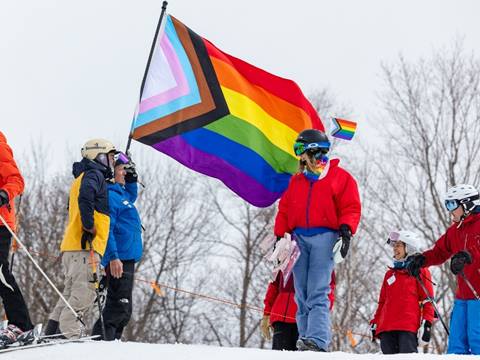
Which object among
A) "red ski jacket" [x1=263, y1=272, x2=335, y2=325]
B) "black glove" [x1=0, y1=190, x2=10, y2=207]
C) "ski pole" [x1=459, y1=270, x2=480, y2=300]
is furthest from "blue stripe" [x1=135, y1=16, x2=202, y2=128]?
"ski pole" [x1=459, y1=270, x2=480, y2=300]

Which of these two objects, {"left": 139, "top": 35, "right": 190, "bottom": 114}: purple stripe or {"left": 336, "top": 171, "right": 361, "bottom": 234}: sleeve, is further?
{"left": 139, "top": 35, "right": 190, "bottom": 114}: purple stripe

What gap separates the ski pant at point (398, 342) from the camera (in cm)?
1023

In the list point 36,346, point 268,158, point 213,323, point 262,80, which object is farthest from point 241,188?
point 213,323

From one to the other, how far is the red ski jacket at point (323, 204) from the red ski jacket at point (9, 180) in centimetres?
238

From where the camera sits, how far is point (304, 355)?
643cm

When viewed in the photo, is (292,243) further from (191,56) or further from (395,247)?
(191,56)

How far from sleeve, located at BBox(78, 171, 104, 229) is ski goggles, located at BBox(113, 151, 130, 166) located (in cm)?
72

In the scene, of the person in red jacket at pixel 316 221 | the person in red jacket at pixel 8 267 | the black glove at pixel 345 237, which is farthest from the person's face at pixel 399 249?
the person in red jacket at pixel 8 267

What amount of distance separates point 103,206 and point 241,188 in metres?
2.26

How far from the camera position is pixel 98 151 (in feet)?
32.3

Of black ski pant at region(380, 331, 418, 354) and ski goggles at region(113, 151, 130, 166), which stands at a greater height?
ski goggles at region(113, 151, 130, 166)

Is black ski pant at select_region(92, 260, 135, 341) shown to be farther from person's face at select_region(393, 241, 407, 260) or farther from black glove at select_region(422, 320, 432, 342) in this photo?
black glove at select_region(422, 320, 432, 342)

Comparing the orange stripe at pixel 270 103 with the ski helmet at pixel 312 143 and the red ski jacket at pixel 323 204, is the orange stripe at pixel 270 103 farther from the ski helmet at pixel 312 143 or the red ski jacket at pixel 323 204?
the red ski jacket at pixel 323 204

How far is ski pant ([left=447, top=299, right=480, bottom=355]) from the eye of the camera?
30.0 ft
